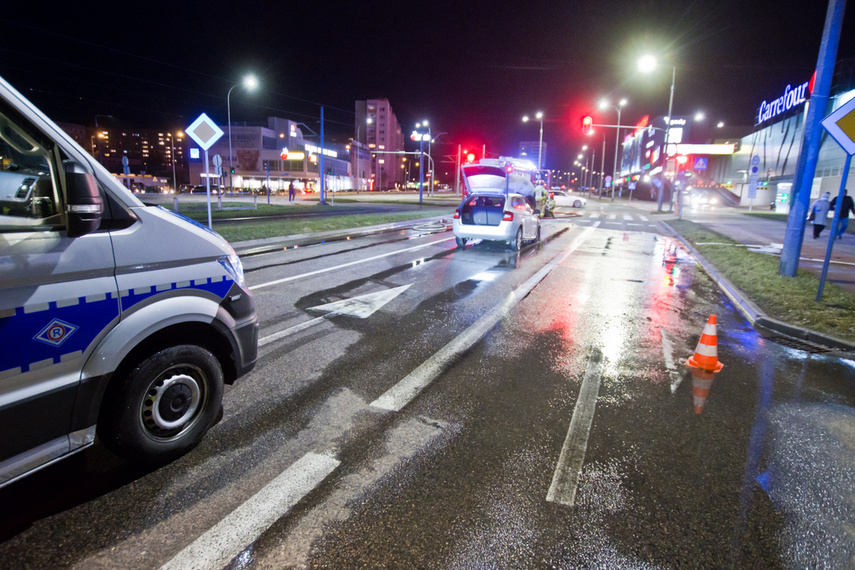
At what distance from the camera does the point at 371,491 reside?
285 centimetres

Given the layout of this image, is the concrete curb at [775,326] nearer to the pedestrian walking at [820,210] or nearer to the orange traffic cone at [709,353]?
the orange traffic cone at [709,353]

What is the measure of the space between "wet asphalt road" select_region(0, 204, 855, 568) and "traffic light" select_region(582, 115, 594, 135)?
2008cm

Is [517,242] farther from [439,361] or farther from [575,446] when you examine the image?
[575,446]

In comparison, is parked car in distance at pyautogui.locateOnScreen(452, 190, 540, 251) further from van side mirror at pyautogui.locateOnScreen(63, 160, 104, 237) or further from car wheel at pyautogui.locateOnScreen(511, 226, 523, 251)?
van side mirror at pyautogui.locateOnScreen(63, 160, 104, 237)

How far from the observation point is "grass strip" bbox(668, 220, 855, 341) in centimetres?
656

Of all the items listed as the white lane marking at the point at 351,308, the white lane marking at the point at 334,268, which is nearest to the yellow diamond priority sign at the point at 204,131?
the white lane marking at the point at 334,268

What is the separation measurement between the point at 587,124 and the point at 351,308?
2101cm

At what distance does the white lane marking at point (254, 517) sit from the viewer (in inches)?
91.0

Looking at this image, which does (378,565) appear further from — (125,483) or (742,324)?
(742,324)

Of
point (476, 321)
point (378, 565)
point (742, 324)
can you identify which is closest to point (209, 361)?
point (378, 565)

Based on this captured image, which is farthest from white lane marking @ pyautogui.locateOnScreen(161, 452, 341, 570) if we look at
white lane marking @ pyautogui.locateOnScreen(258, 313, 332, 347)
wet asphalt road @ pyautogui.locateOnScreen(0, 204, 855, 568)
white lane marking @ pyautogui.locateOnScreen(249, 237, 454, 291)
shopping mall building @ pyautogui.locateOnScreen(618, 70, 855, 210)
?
shopping mall building @ pyautogui.locateOnScreen(618, 70, 855, 210)

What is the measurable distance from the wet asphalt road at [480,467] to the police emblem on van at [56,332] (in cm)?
103

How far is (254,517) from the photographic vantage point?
259cm

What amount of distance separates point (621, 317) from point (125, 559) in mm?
6583
